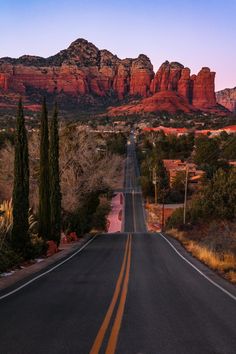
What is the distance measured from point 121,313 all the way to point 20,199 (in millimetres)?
11614

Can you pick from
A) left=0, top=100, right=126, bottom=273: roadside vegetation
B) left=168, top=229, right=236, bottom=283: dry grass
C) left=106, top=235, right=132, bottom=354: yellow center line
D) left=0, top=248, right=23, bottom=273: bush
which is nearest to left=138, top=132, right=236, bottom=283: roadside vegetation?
left=168, top=229, right=236, bottom=283: dry grass

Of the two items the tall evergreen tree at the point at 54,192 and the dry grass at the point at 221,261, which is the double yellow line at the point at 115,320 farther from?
the tall evergreen tree at the point at 54,192

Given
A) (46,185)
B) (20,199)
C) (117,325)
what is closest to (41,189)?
(46,185)

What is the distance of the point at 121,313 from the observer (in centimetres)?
944

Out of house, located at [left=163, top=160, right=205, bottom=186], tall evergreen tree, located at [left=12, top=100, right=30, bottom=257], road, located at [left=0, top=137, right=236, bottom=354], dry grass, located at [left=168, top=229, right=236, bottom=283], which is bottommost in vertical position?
dry grass, located at [left=168, top=229, right=236, bottom=283]

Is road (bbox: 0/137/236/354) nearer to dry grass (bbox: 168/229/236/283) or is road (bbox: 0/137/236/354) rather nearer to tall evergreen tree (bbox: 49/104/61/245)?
dry grass (bbox: 168/229/236/283)

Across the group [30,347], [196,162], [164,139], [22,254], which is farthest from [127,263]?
[164,139]

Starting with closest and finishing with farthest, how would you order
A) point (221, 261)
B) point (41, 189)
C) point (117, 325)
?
1. point (117, 325)
2. point (221, 261)
3. point (41, 189)

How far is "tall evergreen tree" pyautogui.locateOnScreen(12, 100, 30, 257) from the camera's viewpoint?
20.2 meters

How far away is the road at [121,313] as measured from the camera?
704 centimetres

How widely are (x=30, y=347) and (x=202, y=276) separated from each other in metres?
10.5

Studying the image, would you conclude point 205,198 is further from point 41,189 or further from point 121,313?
point 121,313

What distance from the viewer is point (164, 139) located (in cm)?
12344

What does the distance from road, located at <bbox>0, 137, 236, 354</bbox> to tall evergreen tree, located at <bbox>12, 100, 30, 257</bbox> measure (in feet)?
9.69
